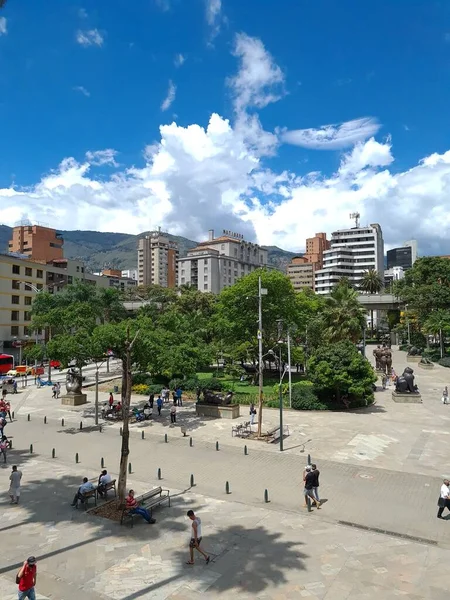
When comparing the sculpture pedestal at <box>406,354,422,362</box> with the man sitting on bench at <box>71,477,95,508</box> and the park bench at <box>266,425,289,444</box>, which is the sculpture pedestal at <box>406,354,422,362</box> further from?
the man sitting on bench at <box>71,477,95,508</box>

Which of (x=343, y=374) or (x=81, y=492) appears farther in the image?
(x=343, y=374)

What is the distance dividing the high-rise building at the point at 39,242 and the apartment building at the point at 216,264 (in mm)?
45194

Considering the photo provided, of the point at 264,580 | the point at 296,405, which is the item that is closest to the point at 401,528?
the point at 264,580

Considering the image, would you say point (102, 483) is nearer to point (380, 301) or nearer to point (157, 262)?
point (380, 301)

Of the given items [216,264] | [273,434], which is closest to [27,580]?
[273,434]

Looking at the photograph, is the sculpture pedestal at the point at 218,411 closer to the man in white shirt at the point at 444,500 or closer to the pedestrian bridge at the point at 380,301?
the man in white shirt at the point at 444,500

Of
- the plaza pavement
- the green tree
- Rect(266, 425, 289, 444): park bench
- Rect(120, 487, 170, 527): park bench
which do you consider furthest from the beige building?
Rect(120, 487, 170, 527): park bench

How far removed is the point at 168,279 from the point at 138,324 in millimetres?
159993

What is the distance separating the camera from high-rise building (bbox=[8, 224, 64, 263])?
332 ft

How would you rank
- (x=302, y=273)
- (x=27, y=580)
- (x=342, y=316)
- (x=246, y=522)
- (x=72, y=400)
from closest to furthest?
1. (x=27, y=580)
2. (x=246, y=522)
3. (x=72, y=400)
4. (x=342, y=316)
5. (x=302, y=273)

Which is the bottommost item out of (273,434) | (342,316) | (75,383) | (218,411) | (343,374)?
(273,434)

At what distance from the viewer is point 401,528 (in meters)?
13.3

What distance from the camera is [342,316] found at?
139 ft

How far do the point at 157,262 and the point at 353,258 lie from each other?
80424 mm
